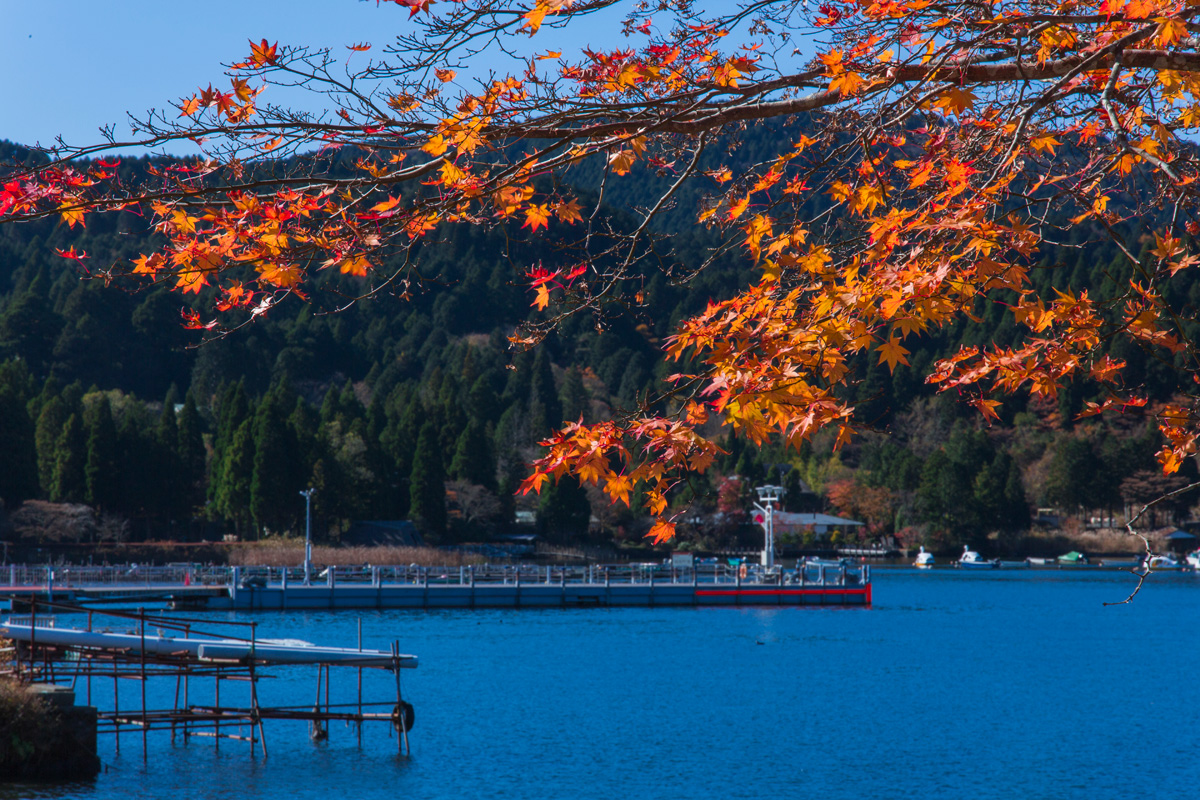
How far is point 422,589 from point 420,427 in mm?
33547

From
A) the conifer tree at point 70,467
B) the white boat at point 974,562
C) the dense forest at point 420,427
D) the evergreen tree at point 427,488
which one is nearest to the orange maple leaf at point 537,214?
the dense forest at point 420,427

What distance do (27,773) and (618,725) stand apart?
12.9m

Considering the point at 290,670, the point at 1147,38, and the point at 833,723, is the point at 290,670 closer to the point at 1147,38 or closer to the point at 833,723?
the point at 833,723

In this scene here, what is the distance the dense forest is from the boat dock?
9826 millimetres

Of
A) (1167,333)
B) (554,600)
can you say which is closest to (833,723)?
(1167,333)

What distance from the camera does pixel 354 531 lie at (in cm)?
7400

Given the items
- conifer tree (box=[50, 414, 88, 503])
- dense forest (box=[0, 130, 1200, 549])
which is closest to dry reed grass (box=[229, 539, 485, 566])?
dense forest (box=[0, 130, 1200, 549])

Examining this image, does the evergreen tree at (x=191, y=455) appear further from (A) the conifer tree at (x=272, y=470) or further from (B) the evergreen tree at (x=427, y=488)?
(B) the evergreen tree at (x=427, y=488)

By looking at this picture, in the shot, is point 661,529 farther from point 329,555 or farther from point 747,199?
point 329,555

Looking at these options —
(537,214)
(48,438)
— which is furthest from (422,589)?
(537,214)

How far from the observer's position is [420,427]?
8344cm

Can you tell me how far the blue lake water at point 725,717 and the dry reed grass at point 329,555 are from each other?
15137mm

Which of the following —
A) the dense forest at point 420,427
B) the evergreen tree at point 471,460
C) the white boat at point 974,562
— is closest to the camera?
the dense forest at point 420,427

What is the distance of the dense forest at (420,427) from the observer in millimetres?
68062
